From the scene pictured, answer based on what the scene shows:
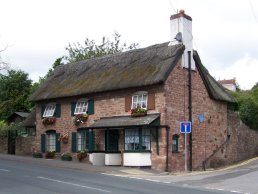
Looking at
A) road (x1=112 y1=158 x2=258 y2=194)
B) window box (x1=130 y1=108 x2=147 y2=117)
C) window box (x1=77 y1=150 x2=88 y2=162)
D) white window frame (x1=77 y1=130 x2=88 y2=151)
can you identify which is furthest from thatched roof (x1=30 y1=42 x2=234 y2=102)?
road (x1=112 y1=158 x2=258 y2=194)

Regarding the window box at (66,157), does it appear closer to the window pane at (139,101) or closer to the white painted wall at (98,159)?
the white painted wall at (98,159)

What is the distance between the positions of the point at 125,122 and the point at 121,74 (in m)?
3.81

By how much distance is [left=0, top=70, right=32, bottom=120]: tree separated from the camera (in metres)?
51.7

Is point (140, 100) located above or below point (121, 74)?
below

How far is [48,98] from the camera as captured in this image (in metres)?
32.4

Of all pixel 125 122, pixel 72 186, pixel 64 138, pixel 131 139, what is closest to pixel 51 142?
pixel 64 138

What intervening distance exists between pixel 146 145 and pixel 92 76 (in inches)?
292

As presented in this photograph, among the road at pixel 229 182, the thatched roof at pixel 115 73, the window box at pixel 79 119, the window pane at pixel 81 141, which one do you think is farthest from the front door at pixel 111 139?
the road at pixel 229 182

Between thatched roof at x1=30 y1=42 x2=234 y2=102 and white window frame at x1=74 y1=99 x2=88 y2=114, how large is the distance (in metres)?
0.74

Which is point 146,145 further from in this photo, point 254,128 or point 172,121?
point 254,128

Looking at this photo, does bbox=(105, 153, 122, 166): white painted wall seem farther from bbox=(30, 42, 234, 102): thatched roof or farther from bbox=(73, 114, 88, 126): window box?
bbox=(30, 42, 234, 102): thatched roof

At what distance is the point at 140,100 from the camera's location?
88.6 ft

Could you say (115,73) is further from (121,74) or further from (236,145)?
(236,145)

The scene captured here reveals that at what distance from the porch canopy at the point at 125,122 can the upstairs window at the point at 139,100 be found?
792 millimetres
